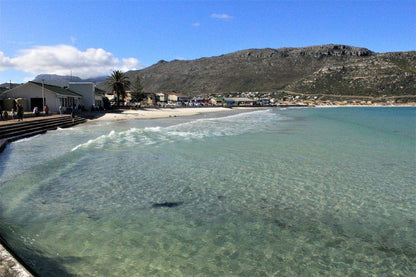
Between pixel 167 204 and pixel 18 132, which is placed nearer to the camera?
pixel 167 204

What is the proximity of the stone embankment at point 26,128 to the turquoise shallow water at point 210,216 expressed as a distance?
6684 mm

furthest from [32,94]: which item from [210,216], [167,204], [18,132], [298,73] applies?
[298,73]

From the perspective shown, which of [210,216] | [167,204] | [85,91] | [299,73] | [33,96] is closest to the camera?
[210,216]

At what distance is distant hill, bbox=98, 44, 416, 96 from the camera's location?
127250mm

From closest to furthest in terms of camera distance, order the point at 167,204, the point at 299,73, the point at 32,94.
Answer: the point at 167,204
the point at 32,94
the point at 299,73

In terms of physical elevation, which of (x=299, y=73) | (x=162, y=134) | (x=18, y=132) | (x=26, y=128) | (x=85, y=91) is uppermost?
(x=299, y=73)

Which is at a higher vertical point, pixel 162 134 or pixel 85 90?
pixel 85 90

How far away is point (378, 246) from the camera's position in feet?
17.3

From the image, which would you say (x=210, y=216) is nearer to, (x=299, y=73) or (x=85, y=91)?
(x=85, y=91)

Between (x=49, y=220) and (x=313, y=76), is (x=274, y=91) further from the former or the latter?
(x=49, y=220)

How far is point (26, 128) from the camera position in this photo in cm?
2147

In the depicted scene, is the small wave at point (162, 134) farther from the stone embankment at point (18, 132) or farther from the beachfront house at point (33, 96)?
the beachfront house at point (33, 96)

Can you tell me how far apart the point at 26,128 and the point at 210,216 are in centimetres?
1983

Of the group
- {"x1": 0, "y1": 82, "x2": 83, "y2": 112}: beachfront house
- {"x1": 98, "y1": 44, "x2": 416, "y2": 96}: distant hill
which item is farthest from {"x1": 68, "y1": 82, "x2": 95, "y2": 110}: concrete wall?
{"x1": 98, "y1": 44, "x2": 416, "y2": 96}: distant hill
